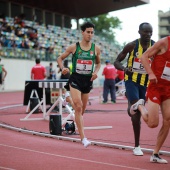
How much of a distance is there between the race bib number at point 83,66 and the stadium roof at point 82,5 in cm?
3976

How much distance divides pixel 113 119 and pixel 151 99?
794cm

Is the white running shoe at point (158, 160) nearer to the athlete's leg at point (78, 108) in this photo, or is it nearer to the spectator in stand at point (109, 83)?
the athlete's leg at point (78, 108)

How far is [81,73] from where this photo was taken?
9.55 metres

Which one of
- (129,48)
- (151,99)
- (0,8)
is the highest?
(0,8)

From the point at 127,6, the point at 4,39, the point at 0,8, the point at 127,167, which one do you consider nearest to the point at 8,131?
the point at 127,167

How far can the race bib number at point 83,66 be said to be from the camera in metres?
9.49

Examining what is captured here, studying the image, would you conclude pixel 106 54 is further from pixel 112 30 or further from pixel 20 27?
pixel 112 30

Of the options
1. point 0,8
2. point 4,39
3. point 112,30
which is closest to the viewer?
point 4,39

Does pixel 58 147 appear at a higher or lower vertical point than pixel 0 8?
lower

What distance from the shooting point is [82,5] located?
5288 centimetres

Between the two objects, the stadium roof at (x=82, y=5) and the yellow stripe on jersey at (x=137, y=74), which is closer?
the yellow stripe on jersey at (x=137, y=74)

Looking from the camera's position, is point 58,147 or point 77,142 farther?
point 77,142

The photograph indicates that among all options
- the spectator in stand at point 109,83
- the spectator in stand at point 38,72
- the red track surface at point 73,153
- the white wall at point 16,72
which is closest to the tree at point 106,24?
the white wall at point 16,72

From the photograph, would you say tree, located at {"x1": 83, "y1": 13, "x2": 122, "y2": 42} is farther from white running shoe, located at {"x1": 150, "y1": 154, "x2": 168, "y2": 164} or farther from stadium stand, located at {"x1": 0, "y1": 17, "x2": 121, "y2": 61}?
white running shoe, located at {"x1": 150, "y1": 154, "x2": 168, "y2": 164}
